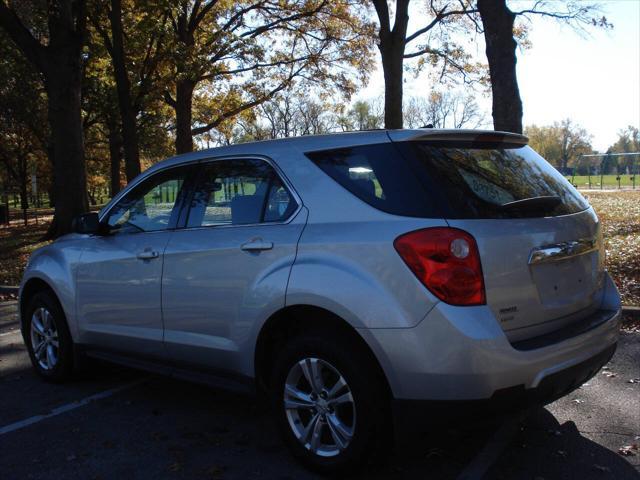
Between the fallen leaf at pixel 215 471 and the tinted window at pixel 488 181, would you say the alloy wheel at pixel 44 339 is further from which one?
the tinted window at pixel 488 181

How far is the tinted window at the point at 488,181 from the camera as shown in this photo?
3207 millimetres

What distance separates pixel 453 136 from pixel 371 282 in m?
1.02

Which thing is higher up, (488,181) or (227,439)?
(488,181)

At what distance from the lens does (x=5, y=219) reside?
29.8m

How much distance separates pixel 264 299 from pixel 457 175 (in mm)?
1261

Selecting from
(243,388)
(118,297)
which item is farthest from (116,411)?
(243,388)

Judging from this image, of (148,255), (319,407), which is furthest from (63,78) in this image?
(319,407)

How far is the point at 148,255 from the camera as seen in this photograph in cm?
437

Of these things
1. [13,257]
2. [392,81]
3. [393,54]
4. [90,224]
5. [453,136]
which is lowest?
[13,257]

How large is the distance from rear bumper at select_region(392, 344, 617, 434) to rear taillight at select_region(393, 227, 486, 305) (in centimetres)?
46

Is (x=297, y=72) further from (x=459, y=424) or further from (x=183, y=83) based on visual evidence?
(x=459, y=424)

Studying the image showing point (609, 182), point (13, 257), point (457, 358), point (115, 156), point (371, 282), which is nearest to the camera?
point (457, 358)

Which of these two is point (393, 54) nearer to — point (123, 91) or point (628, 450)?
point (123, 91)

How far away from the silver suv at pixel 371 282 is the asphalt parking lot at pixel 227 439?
375 mm
